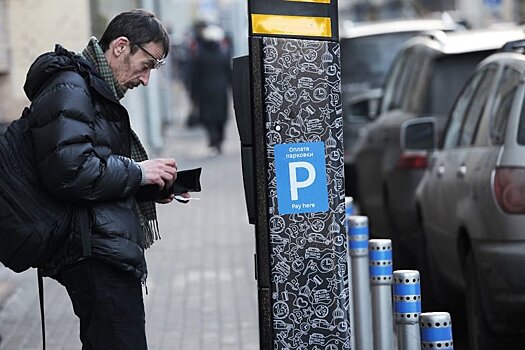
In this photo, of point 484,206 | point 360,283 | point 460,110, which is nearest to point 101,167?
point 360,283

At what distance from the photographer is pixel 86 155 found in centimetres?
486

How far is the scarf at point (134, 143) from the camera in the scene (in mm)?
5184

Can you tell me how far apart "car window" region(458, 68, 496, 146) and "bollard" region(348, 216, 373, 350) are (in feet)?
5.07

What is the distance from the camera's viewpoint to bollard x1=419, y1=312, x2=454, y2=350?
16.4 ft

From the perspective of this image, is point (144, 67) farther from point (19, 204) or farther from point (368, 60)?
point (368, 60)

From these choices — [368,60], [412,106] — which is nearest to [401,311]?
[412,106]

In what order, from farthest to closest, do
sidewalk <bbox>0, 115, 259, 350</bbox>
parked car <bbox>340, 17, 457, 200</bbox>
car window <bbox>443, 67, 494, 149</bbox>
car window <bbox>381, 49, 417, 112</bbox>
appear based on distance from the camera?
parked car <bbox>340, 17, 457, 200</bbox> < car window <bbox>381, 49, 417, 112</bbox> < car window <bbox>443, 67, 494, 149</bbox> < sidewalk <bbox>0, 115, 259, 350</bbox>

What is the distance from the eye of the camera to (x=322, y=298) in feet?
17.4

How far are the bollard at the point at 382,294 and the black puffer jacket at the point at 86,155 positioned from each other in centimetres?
154

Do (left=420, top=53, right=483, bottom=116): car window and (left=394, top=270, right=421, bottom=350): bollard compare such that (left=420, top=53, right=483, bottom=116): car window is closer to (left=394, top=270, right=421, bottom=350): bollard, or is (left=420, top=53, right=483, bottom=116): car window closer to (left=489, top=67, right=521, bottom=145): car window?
(left=489, top=67, right=521, bottom=145): car window

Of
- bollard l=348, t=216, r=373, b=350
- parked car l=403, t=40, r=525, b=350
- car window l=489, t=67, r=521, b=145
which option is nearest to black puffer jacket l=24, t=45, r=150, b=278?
bollard l=348, t=216, r=373, b=350

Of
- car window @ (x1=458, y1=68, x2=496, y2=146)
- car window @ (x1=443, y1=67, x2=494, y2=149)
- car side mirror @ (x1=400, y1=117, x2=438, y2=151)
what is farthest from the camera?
car side mirror @ (x1=400, y1=117, x2=438, y2=151)

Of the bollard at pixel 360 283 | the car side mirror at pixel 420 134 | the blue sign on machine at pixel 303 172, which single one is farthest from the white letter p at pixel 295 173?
the car side mirror at pixel 420 134

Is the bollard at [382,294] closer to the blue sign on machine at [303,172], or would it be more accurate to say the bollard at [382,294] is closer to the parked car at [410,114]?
the blue sign on machine at [303,172]
